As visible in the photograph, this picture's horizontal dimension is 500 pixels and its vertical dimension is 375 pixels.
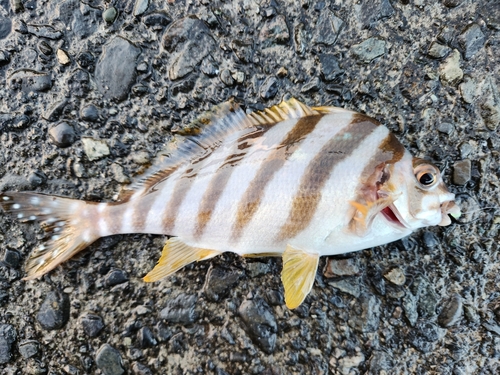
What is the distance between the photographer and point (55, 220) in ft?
6.57

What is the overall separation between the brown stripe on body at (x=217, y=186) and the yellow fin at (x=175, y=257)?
11 cm

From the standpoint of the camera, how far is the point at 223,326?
2018mm

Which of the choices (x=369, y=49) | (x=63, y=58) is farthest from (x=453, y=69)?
(x=63, y=58)

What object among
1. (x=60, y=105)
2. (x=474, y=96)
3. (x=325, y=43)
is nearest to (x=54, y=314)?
(x=60, y=105)

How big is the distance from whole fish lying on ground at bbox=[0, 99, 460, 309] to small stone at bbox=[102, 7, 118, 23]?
861 millimetres

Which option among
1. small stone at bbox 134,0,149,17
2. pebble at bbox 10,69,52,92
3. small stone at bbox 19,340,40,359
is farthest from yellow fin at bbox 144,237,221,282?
small stone at bbox 134,0,149,17

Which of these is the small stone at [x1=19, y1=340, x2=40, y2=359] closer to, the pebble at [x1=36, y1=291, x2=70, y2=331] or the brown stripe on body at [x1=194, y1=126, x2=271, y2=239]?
the pebble at [x1=36, y1=291, x2=70, y2=331]

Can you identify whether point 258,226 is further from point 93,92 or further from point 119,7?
point 119,7

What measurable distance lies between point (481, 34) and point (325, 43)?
86 cm

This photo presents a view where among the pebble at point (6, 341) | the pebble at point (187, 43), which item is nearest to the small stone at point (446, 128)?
the pebble at point (187, 43)

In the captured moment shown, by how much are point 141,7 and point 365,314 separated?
7.06ft

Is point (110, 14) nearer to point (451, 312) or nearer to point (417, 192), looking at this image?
point (417, 192)

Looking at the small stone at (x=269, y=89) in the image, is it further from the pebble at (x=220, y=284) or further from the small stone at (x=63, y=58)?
the small stone at (x=63, y=58)

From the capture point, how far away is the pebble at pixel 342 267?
2.00m
